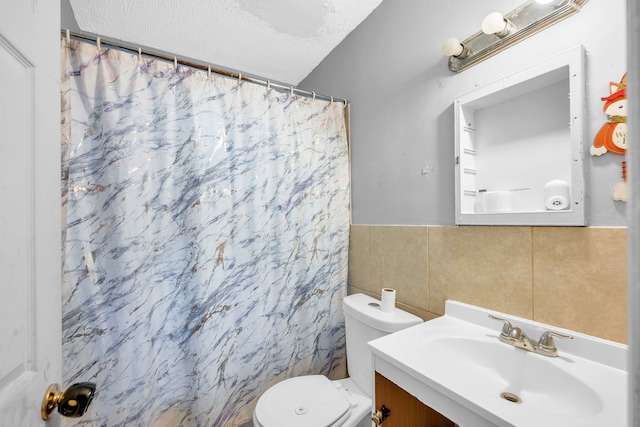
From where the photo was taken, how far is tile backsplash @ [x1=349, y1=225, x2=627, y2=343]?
77 centimetres

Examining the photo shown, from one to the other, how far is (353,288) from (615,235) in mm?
1248

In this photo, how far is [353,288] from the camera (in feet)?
5.80

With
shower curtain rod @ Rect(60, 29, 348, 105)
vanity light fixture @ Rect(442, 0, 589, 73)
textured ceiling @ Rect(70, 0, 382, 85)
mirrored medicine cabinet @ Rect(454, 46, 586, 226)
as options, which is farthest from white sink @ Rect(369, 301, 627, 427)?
textured ceiling @ Rect(70, 0, 382, 85)

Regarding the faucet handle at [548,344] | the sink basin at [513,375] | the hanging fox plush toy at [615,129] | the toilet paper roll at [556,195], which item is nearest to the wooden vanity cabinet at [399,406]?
the sink basin at [513,375]

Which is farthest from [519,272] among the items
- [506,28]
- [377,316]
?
[506,28]

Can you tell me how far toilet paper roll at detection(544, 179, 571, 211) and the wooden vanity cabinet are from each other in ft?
2.57

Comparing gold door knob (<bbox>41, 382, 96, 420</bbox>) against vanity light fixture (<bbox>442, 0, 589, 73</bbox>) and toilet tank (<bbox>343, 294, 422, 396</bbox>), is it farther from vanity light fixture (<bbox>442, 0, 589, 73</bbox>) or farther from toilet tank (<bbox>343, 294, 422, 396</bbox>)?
vanity light fixture (<bbox>442, 0, 589, 73</bbox>)

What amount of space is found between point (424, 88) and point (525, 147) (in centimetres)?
54

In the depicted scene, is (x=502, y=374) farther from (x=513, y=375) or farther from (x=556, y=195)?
(x=556, y=195)

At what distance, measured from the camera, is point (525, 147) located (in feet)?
3.23

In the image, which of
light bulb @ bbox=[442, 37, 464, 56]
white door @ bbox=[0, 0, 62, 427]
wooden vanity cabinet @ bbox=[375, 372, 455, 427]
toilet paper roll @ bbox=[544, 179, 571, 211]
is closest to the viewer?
white door @ bbox=[0, 0, 62, 427]

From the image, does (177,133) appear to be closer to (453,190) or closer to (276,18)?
(276,18)

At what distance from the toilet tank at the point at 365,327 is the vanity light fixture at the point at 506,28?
110 cm

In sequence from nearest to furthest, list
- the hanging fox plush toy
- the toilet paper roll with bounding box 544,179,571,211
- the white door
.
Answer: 1. the white door
2. the hanging fox plush toy
3. the toilet paper roll with bounding box 544,179,571,211
